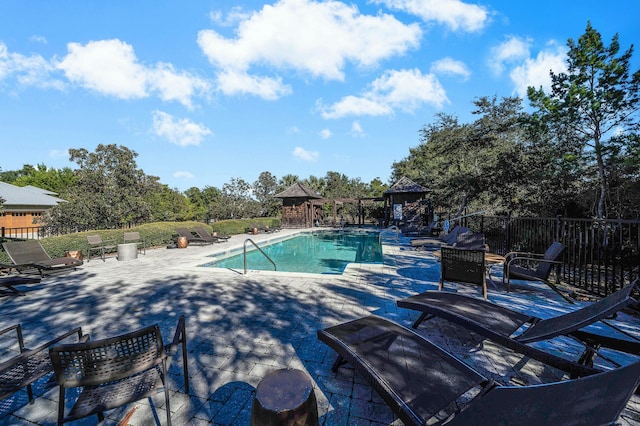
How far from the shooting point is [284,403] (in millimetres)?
1323

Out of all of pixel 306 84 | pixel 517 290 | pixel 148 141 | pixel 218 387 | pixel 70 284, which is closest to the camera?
pixel 218 387

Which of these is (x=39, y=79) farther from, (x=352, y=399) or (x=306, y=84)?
(x=352, y=399)

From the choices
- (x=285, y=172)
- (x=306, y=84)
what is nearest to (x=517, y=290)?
(x=306, y=84)

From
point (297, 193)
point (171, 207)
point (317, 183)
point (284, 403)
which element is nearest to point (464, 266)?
point (284, 403)

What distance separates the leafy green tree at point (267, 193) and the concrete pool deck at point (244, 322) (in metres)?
25.8

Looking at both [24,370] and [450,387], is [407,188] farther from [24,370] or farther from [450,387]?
[24,370]

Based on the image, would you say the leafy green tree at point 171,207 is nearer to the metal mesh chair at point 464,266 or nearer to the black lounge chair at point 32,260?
the black lounge chair at point 32,260

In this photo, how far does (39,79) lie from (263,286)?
16.2 meters

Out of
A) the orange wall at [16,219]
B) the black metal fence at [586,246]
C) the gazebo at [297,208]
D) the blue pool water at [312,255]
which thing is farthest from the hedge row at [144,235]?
the orange wall at [16,219]

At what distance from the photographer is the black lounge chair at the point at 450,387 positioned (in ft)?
3.56

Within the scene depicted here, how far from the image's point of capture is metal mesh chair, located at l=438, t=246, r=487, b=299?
13.4ft

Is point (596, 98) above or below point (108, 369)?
above

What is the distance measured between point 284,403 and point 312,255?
11.1 meters

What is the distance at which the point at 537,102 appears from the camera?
11914 millimetres
